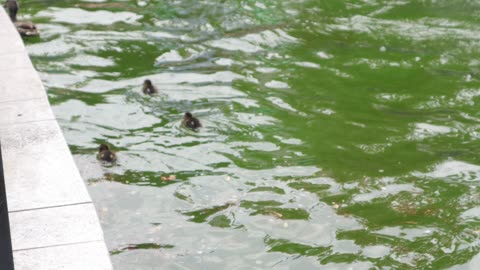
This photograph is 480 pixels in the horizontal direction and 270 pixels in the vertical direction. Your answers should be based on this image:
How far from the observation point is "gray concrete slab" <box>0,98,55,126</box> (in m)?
9.05


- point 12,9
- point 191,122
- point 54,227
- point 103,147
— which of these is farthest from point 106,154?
point 12,9

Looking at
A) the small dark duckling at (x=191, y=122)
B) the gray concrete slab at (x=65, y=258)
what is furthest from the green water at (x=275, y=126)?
the gray concrete slab at (x=65, y=258)

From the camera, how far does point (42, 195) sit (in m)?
7.25

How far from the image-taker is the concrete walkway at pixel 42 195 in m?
6.29

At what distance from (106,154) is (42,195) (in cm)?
267

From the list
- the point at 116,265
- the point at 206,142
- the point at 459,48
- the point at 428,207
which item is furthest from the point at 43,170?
the point at 459,48

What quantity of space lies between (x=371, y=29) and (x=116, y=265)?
30.8 feet

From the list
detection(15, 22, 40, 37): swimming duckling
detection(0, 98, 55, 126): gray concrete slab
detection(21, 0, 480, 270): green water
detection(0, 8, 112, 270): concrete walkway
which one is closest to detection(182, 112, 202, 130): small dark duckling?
detection(21, 0, 480, 270): green water

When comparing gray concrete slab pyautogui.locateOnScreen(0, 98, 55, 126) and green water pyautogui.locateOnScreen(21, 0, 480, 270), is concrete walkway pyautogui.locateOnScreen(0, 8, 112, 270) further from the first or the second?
green water pyautogui.locateOnScreen(21, 0, 480, 270)

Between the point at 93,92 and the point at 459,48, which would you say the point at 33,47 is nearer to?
the point at 93,92

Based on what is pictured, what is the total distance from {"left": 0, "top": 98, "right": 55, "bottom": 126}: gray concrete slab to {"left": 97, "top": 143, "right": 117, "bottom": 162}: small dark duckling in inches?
35.0

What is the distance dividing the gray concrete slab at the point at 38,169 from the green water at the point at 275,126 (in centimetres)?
93

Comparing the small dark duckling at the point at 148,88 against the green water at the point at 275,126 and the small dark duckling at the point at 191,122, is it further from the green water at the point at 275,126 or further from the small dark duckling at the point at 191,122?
the small dark duckling at the point at 191,122

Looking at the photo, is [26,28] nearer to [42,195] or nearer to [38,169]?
[38,169]
